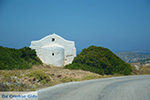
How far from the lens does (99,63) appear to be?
80.0ft

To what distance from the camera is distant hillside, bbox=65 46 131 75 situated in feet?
75.6

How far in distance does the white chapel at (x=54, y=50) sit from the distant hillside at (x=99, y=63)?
8.33 feet

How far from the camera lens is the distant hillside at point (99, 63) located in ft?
75.6

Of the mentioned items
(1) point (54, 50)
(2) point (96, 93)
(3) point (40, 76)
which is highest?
(1) point (54, 50)

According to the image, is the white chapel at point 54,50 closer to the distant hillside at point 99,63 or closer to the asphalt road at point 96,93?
the distant hillside at point 99,63

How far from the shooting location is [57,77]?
14562 millimetres

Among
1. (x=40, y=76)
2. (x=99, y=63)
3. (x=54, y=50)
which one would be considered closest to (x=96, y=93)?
(x=40, y=76)

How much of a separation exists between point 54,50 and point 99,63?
25.3ft

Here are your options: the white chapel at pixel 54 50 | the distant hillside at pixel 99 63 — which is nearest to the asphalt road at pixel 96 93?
the distant hillside at pixel 99 63

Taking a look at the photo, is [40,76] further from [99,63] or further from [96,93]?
[99,63]

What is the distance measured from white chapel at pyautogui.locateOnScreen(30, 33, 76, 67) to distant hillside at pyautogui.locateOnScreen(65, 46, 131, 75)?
2.54 meters

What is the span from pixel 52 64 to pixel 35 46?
4395 mm

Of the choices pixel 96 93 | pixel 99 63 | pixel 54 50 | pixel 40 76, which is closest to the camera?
pixel 96 93

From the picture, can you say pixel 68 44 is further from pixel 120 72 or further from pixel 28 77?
pixel 28 77
